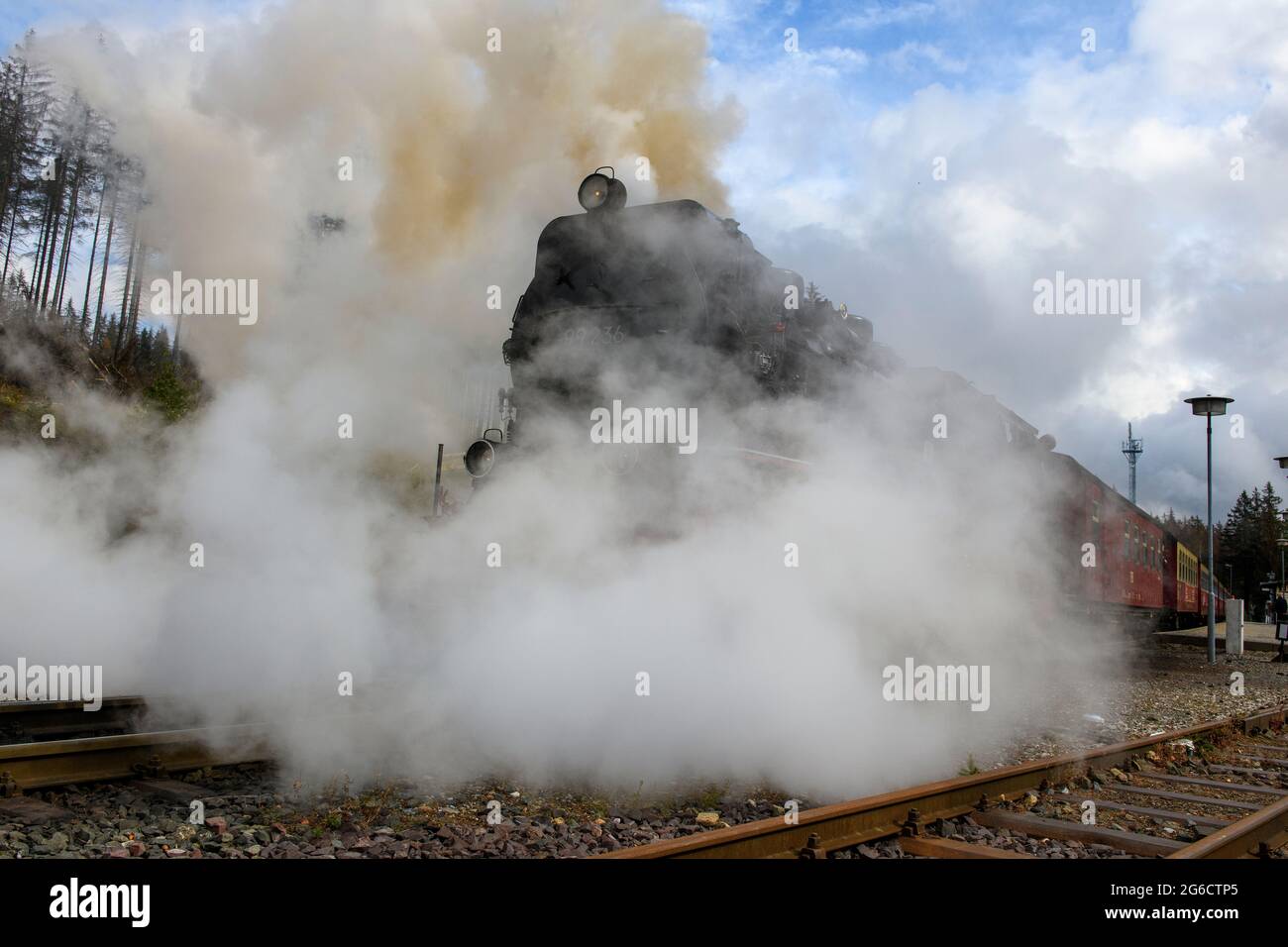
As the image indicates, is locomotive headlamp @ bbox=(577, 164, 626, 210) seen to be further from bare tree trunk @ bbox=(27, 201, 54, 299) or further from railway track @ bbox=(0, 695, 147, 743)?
bare tree trunk @ bbox=(27, 201, 54, 299)

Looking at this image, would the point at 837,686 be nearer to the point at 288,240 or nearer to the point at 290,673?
the point at 290,673

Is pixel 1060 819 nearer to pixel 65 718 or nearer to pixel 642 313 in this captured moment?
pixel 642 313

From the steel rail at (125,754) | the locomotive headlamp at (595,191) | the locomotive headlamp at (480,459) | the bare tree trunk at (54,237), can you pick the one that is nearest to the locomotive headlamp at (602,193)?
the locomotive headlamp at (595,191)

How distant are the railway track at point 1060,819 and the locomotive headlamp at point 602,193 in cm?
442

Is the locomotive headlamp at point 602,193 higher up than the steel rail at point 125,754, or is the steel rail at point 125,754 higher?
the locomotive headlamp at point 602,193

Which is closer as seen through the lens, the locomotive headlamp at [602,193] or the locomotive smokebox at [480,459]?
the locomotive smokebox at [480,459]

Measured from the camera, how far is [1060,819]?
4.17 m

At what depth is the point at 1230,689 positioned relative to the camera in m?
10.6

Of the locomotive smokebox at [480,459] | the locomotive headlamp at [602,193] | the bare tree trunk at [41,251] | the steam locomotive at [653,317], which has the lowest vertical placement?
the locomotive smokebox at [480,459]

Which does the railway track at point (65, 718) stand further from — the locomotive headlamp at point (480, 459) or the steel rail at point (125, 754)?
the locomotive headlamp at point (480, 459)

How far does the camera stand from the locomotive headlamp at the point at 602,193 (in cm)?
667

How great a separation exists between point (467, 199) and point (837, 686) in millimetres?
4920

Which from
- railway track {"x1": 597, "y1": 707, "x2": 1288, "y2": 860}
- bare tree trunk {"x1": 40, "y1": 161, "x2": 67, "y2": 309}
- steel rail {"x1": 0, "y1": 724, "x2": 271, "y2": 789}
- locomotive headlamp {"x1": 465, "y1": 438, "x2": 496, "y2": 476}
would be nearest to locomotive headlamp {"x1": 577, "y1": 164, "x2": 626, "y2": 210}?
locomotive headlamp {"x1": 465, "y1": 438, "x2": 496, "y2": 476}
